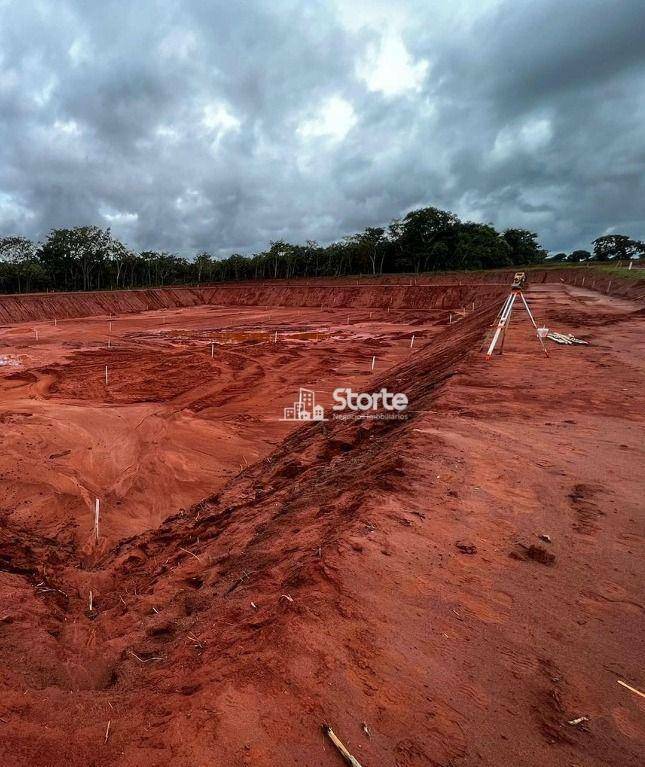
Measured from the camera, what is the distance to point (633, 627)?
2471mm

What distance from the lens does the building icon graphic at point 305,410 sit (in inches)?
399

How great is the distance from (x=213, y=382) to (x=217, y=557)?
32.6 feet

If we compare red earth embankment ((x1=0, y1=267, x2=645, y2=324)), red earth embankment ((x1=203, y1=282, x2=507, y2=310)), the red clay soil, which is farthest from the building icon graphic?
red earth embankment ((x1=203, y1=282, x2=507, y2=310))

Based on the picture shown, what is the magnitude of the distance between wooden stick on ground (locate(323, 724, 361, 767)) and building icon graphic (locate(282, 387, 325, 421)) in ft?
23.8

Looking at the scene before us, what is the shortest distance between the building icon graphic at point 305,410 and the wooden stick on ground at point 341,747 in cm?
727

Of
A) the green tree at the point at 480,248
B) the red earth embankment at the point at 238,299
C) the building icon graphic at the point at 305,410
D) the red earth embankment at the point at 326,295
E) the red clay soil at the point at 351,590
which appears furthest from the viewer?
the green tree at the point at 480,248

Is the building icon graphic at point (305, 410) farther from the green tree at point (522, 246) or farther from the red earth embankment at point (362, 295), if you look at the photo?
the green tree at point (522, 246)

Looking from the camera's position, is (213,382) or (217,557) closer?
(217,557)

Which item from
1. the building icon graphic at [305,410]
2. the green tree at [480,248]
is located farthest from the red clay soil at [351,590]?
the green tree at [480,248]

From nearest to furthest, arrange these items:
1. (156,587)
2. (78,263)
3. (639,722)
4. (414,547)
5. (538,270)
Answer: (639,722), (414,547), (156,587), (538,270), (78,263)

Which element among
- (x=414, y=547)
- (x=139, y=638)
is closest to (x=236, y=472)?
(x=139, y=638)

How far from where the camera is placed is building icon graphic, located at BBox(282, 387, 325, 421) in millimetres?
10141

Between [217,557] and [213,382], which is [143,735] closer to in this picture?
[217,557]

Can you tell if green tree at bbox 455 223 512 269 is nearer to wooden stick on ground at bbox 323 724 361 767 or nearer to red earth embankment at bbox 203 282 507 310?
red earth embankment at bbox 203 282 507 310
